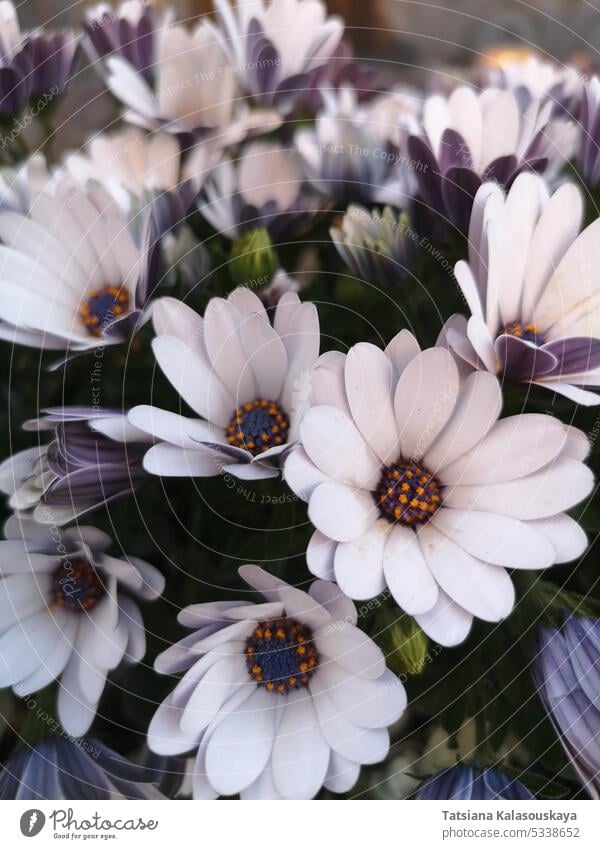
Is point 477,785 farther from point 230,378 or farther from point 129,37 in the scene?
point 129,37

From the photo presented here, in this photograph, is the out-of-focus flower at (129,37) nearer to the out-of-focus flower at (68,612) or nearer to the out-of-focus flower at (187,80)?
the out-of-focus flower at (187,80)

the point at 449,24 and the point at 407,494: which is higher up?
the point at 449,24

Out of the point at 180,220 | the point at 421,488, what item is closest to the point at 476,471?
the point at 421,488

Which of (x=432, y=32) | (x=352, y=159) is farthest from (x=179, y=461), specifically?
(x=432, y=32)

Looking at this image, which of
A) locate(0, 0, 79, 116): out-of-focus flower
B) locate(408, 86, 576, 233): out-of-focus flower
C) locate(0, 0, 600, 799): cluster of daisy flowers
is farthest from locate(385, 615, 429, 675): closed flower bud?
locate(0, 0, 79, 116): out-of-focus flower

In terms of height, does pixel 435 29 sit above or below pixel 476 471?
above

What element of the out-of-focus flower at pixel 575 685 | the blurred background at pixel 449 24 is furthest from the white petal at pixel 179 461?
the blurred background at pixel 449 24
